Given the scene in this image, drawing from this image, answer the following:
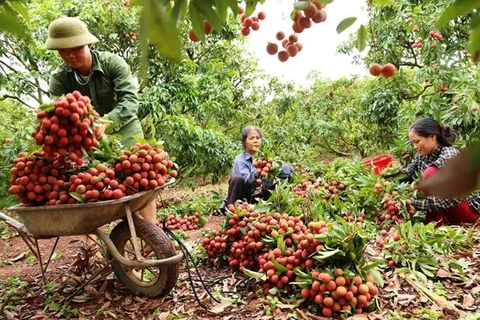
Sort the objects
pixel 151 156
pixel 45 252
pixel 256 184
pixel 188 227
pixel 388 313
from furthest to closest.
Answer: pixel 188 227 → pixel 45 252 → pixel 256 184 → pixel 151 156 → pixel 388 313

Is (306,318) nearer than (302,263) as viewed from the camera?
Yes

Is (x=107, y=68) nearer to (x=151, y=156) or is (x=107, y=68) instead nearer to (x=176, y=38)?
(x=151, y=156)

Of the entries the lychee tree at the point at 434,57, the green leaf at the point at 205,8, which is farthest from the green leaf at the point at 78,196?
the lychee tree at the point at 434,57

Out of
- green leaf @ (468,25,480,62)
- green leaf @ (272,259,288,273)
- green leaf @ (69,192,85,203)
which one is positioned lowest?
green leaf @ (272,259,288,273)

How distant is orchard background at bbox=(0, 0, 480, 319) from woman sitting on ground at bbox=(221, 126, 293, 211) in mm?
224

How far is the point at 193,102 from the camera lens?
5586 millimetres

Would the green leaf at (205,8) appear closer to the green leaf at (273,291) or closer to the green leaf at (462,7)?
the green leaf at (462,7)

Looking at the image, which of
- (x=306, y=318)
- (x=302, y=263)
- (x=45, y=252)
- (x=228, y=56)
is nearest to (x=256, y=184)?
(x=302, y=263)

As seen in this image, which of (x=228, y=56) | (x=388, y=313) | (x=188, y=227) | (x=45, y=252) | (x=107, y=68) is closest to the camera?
(x=388, y=313)

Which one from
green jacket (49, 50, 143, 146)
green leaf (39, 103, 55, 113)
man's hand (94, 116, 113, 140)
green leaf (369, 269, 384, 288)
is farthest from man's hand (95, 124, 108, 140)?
green leaf (369, 269, 384, 288)

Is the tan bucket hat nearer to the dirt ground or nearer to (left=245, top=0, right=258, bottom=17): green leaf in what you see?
the dirt ground

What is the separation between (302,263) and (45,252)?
120 inches

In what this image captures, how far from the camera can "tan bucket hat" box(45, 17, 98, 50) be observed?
2906mm

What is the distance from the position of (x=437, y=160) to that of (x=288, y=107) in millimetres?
4552
